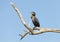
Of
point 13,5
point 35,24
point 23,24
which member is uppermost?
point 13,5

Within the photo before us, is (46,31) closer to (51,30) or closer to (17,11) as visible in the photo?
(51,30)

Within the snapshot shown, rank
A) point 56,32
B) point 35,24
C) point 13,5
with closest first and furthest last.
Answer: point 56,32 < point 13,5 < point 35,24

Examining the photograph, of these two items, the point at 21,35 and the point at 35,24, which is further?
the point at 35,24

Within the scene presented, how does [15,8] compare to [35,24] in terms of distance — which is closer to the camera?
[15,8]

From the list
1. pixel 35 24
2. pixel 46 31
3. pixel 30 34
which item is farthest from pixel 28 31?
pixel 35 24

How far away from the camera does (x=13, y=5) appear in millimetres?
10367

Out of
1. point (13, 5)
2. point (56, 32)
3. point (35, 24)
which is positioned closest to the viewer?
point (56, 32)

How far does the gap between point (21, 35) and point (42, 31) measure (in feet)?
3.09

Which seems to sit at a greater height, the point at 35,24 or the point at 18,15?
the point at 18,15

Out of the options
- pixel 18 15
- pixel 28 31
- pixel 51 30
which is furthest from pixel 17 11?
pixel 51 30

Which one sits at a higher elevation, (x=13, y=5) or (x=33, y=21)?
(x=13, y=5)

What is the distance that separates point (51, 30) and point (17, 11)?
158 centimetres

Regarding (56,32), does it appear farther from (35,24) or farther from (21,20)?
(35,24)

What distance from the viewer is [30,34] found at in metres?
10.2
